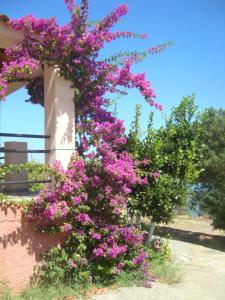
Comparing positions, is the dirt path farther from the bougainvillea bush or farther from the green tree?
the green tree

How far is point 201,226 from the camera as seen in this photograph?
1655 centimetres

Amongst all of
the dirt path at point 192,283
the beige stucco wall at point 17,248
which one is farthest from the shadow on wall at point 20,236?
the dirt path at point 192,283

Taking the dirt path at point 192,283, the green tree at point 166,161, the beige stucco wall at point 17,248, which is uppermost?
the green tree at point 166,161

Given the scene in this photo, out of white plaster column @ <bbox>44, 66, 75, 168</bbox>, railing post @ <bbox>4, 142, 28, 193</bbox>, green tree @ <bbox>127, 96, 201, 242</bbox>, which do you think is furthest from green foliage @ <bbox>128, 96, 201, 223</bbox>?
railing post @ <bbox>4, 142, 28, 193</bbox>

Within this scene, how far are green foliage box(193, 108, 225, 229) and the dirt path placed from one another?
2481 millimetres

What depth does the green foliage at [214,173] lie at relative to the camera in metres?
12.1

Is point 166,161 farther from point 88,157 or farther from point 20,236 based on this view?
point 20,236

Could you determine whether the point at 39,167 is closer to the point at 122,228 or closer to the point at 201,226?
the point at 122,228

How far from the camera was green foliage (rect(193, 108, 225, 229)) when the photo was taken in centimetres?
1206

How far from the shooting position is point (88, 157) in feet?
21.2

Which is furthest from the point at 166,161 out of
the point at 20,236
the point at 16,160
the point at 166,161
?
the point at 16,160

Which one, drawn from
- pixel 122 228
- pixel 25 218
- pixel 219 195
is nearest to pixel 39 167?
pixel 25 218

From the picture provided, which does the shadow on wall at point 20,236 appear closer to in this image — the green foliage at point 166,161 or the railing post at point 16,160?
the green foliage at point 166,161

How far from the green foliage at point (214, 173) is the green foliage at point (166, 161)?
4882mm
